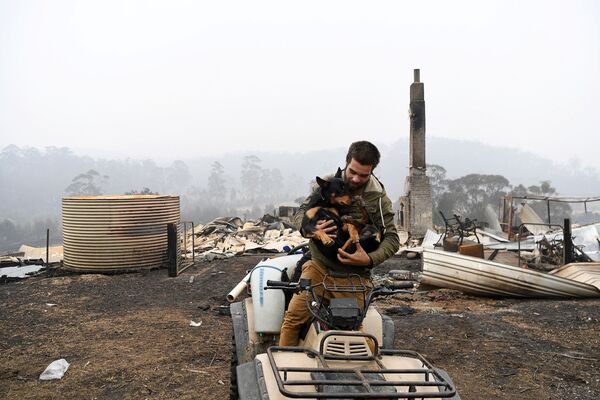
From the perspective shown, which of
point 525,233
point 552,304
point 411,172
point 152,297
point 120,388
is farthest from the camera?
point 411,172

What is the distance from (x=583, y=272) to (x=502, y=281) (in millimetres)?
1886

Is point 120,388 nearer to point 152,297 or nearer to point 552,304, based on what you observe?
point 152,297

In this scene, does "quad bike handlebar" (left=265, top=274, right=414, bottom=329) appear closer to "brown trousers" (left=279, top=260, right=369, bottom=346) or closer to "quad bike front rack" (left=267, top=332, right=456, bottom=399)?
"brown trousers" (left=279, top=260, right=369, bottom=346)

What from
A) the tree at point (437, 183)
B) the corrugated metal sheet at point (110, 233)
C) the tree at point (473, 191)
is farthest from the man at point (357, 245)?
the tree at point (473, 191)

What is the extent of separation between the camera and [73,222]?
37.7 feet

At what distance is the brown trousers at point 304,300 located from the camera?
2.98m

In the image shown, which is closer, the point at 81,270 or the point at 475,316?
the point at 475,316

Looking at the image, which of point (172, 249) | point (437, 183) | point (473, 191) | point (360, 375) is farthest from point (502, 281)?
point (437, 183)

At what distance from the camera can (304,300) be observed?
302 centimetres

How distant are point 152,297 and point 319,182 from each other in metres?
6.68

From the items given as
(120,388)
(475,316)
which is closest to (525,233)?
(475,316)

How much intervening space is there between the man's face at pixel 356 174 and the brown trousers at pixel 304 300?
1.86ft

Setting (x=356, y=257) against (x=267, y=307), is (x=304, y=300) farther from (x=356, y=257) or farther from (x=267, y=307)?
(x=267, y=307)

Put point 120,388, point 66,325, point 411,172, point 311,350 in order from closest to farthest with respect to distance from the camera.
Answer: point 311,350 < point 120,388 < point 66,325 < point 411,172
